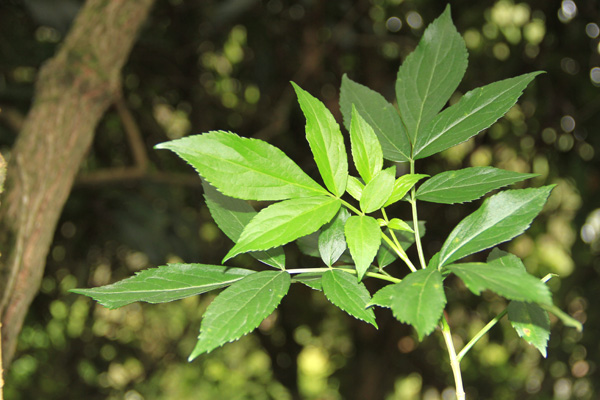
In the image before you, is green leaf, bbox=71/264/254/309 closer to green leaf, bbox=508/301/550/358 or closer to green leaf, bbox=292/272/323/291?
green leaf, bbox=292/272/323/291

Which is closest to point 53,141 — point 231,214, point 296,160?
A: point 231,214

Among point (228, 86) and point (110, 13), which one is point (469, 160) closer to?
point (228, 86)

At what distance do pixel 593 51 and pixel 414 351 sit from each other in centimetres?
110

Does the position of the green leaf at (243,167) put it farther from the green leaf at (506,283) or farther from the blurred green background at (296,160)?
the blurred green background at (296,160)

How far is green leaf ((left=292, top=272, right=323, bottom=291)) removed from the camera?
290mm

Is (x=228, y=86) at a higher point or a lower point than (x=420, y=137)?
lower

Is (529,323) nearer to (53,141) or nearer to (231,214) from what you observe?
(231,214)

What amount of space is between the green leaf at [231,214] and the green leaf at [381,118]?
74 mm

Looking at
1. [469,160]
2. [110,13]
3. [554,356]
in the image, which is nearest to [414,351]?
[554,356]

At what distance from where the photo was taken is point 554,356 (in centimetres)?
145

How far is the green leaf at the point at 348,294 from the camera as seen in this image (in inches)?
10.1

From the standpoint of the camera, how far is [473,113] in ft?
0.95

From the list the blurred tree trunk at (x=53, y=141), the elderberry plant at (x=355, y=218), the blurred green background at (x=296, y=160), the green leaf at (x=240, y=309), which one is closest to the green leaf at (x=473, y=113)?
the elderberry plant at (x=355, y=218)

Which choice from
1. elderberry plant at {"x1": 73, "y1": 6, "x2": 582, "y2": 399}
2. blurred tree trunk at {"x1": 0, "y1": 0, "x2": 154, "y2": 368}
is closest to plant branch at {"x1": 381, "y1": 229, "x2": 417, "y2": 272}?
elderberry plant at {"x1": 73, "y1": 6, "x2": 582, "y2": 399}
